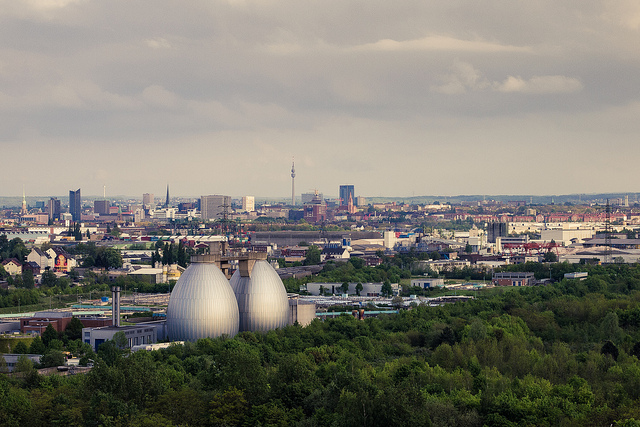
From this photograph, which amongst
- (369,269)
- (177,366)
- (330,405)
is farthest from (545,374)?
(369,269)

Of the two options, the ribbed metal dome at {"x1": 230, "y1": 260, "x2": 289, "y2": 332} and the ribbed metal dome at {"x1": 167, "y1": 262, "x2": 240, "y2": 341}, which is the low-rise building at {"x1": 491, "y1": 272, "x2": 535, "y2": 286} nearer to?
the ribbed metal dome at {"x1": 230, "y1": 260, "x2": 289, "y2": 332}

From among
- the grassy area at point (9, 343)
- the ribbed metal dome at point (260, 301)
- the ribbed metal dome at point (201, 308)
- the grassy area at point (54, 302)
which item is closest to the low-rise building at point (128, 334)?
the ribbed metal dome at point (201, 308)

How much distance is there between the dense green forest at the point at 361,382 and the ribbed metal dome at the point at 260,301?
1.95 meters

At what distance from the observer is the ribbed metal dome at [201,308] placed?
139 ft

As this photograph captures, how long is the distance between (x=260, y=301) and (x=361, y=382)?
1845 centimetres

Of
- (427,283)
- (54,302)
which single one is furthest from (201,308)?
(427,283)

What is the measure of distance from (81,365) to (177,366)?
19.4 feet

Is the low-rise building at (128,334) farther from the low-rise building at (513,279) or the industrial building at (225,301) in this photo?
the low-rise building at (513,279)

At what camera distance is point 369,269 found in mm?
84938

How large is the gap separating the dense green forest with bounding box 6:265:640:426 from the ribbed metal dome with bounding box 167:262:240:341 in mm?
1534

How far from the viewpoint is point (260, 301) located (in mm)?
45031

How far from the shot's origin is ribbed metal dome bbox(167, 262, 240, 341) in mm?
42344

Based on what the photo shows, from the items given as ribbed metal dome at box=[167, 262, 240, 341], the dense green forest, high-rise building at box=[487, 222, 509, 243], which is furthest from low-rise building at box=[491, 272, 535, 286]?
high-rise building at box=[487, 222, 509, 243]

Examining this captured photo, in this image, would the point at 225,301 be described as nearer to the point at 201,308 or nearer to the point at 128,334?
the point at 201,308
